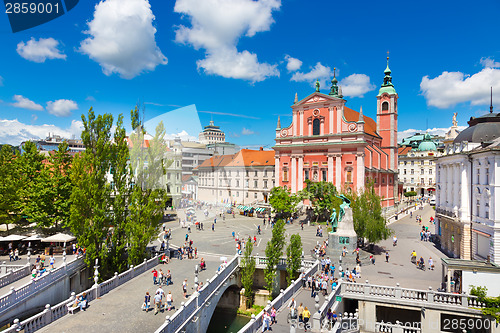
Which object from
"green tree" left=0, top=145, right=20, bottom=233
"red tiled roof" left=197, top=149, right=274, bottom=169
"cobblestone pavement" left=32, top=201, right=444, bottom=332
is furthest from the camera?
"red tiled roof" left=197, top=149, right=274, bottom=169

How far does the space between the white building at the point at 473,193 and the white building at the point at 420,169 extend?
67424 mm

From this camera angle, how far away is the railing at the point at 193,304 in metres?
16.0

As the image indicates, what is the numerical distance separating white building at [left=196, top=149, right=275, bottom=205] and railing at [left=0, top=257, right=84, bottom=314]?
46.5m

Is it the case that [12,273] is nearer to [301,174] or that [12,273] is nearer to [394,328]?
[394,328]

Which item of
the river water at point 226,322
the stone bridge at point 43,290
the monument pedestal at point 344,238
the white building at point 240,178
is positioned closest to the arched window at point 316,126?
the white building at point 240,178

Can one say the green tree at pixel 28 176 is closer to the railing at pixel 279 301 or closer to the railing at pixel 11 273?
the railing at pixel 11 273

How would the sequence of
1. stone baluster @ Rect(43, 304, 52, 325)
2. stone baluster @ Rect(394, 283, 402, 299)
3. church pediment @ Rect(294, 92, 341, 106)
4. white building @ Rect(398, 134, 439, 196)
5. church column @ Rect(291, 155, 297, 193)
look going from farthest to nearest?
1. white building @ Rect(398, 134, 439, 196)
2. church column @ Rect(291, 155, 297, 193)
3. church pediment @ Rect(294, 92, 341, 106)
4. stone baluster @ Rect(394, 283, 402, 299)
5. stone baluster @ Rect(43, 304, 52, 325)

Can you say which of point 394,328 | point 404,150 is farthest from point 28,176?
point 404,150

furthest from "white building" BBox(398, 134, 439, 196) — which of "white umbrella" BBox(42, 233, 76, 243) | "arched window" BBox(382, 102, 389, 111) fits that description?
"white umbrella" BBox(42, 233, 76, 243)

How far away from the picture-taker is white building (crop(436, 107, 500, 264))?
85.4ft

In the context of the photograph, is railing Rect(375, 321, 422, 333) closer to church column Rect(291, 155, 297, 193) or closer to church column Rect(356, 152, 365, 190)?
church column Rect(356, 152, 365, 190)

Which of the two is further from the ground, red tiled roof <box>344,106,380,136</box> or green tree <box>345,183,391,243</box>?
red tiled roof <box>344,106,380,136</box>

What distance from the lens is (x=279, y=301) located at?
1950 cm

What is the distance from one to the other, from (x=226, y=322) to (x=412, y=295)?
14651mm
